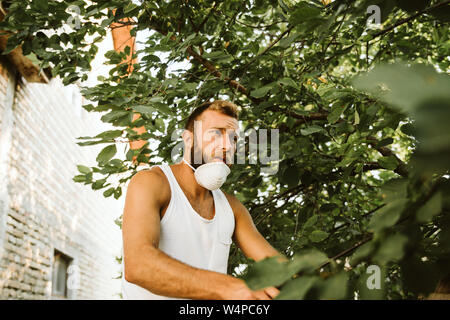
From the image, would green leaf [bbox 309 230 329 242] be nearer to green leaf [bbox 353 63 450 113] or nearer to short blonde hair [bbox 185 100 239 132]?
short blonde hair [bbox 185 100 239 132]

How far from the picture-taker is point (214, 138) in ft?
7.76

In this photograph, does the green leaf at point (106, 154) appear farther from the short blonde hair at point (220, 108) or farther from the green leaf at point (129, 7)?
the green leaf at point (129, 7)

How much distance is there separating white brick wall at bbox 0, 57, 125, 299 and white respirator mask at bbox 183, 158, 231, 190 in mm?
3995

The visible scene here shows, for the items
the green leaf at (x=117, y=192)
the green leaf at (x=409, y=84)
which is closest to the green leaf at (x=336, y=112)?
the green leaf at (x=409, y=84)

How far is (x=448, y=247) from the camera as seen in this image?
683mm

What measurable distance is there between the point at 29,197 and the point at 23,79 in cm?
171

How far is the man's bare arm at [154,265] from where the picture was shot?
117cm

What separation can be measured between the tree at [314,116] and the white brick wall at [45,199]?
3.04m

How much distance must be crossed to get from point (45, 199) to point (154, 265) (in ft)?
20.2

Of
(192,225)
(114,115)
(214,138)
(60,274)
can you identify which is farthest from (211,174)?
(60,274)

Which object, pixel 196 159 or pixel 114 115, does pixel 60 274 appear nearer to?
pixel 196 159

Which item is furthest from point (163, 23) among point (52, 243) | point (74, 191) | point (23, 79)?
point (74, 191)

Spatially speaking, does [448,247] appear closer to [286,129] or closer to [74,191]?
[286,129]

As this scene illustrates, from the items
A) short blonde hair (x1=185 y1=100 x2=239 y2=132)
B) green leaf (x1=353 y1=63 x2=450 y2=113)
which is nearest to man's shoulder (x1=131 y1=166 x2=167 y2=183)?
short blonde hair (x1=185 y1=100 x2=239 y2=132)
